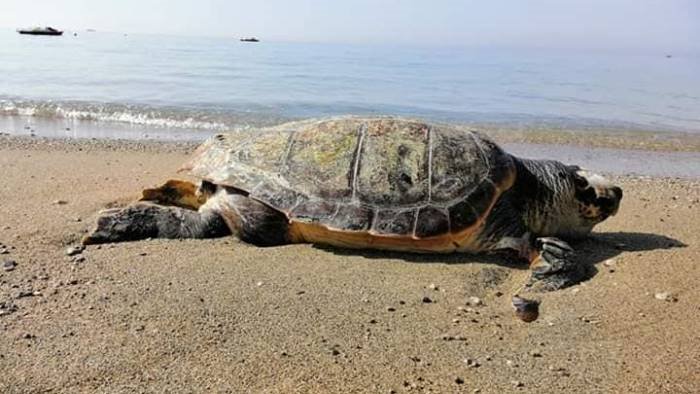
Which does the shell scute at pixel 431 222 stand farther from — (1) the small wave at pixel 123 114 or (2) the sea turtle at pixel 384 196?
(1) the small wave at pixel 123 114

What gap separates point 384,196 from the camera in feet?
17.8

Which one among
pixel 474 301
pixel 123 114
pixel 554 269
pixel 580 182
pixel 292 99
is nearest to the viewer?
pixel 474 301

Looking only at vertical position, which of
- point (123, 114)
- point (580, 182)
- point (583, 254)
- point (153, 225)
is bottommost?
point (123, 114)

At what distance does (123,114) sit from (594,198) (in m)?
13.9

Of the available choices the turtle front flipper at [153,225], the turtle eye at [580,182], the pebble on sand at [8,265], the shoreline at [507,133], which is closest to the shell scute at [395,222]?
the turtle front flipper at [153,225]

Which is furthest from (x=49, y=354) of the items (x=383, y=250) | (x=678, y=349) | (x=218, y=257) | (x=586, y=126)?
(x=586, y=126)

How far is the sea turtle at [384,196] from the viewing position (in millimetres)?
5391

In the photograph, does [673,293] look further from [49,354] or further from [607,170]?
[607,170]

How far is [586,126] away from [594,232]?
12053 mm

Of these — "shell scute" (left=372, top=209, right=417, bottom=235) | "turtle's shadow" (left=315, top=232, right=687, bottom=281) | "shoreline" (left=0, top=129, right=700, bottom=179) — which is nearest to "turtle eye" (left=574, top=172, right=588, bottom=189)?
"turtle's shadow" (left=315, top=232, right=687, bottom=281)

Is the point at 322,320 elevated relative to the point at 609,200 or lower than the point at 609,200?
lower

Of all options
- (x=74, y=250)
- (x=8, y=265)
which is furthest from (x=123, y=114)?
(x=8, y=265)

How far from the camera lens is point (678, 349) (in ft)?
12.7

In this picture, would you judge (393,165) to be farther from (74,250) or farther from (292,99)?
(292,99)
